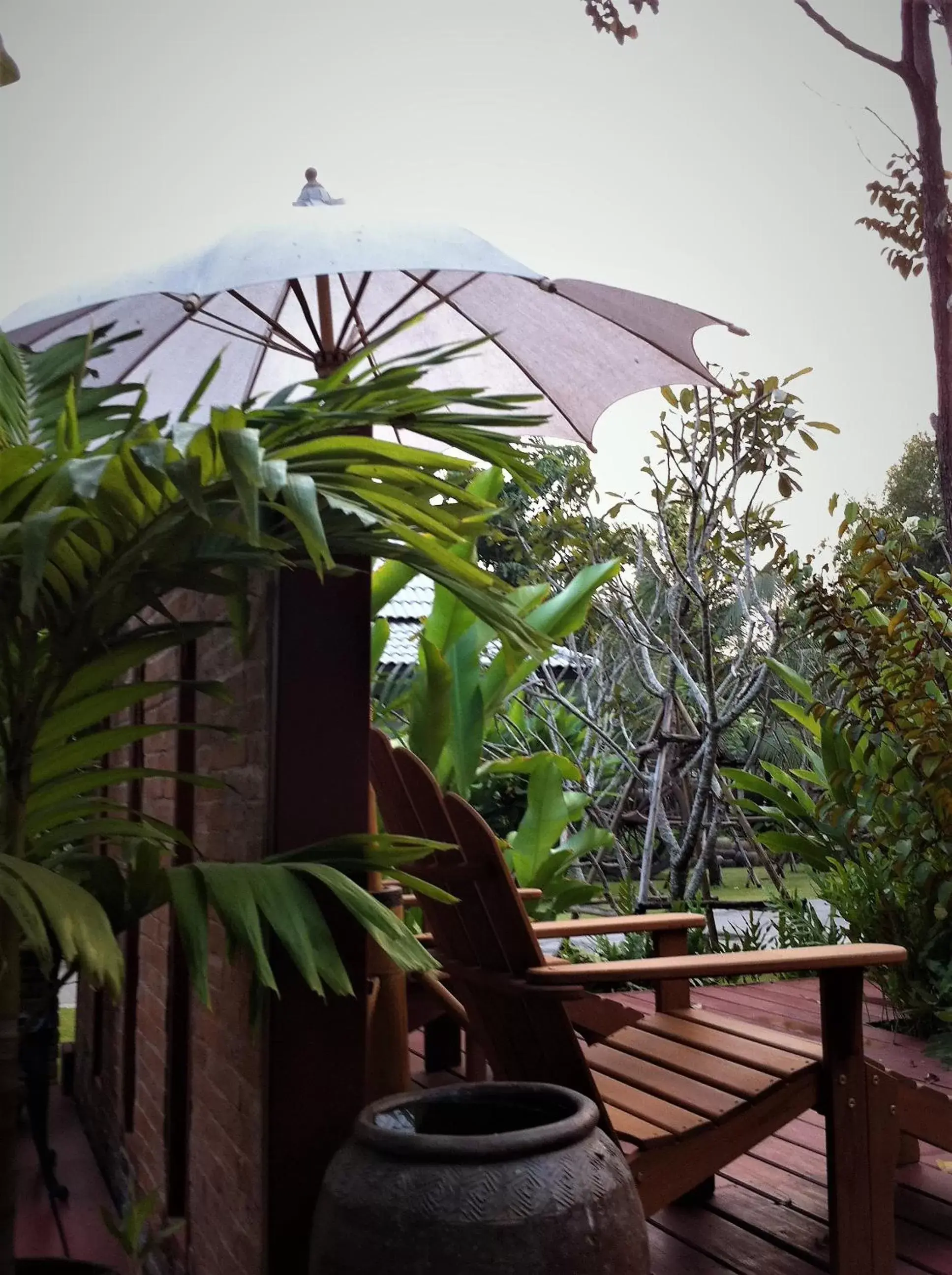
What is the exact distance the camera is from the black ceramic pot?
147cm

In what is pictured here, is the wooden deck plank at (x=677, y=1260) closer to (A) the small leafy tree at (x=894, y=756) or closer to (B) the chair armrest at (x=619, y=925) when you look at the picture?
(B) the chair armrest at (x=619, y=925)

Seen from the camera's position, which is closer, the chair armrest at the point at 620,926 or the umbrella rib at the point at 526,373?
the chair armrest at the point at 620,926

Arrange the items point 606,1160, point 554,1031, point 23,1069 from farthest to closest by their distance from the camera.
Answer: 1. point 23,1069
2. point 554,1031
3. point 606,1160

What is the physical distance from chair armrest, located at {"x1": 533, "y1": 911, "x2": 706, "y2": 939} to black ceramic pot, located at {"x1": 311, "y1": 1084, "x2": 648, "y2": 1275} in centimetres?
116

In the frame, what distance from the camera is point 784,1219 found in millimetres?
2451

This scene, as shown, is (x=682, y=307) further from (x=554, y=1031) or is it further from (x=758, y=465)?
(x=554, y=1031)

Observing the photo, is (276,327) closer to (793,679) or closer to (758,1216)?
(793,679)

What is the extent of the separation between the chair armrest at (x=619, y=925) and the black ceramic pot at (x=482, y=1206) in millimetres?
1163

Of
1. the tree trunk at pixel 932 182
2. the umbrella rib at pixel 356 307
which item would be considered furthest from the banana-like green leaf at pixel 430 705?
the tree trunk at pixel 932 182

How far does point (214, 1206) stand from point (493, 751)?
18.5 feet

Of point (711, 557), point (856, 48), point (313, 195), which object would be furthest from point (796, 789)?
point (856, 48)

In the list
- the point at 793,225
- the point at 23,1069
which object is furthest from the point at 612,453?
the point at 23,1069

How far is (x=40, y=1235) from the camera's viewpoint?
2645 millimetres

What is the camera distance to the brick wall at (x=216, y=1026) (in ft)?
6.23
